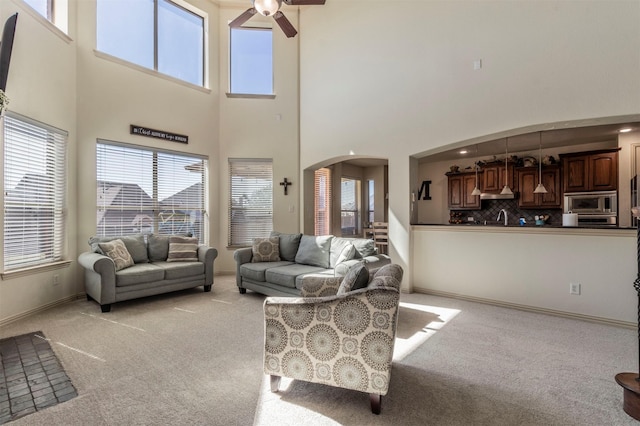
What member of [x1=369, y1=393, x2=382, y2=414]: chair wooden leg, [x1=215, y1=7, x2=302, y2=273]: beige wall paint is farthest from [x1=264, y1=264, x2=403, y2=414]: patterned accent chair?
[x1=215, y1=7, x2=302, y2=273]: beige wall paint

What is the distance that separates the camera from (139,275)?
163 inches

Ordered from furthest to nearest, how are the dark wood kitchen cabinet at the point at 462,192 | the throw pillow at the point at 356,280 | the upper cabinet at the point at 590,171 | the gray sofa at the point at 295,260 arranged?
the dark wood kitchen cabinet at the point at 462,192 → the upper cabinet at the point at 590,171 → the gray sofa at the point at 295,260 → the throw pillow at the point at 356,280

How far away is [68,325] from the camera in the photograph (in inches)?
136

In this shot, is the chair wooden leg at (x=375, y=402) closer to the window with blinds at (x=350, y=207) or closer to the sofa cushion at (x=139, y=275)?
the sofa cushion at (x=139, y=275)

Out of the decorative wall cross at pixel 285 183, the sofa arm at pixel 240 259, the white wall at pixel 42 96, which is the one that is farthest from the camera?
the decorative wall cross at pixel 285 183

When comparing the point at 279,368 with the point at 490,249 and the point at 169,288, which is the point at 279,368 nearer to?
the point at 169,288

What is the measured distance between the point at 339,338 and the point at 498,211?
6895mm

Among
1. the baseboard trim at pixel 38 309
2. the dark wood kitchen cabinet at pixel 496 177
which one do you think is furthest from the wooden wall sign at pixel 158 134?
the dark wood kitchen cabinet at pixel 496 177

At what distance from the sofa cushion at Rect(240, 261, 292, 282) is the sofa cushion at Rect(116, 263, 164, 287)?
3.73ft

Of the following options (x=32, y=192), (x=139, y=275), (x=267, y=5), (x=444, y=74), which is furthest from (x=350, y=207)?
(x=32, y=192)

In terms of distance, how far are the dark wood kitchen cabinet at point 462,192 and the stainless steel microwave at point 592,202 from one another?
1733mm

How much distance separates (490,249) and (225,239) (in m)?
4.74

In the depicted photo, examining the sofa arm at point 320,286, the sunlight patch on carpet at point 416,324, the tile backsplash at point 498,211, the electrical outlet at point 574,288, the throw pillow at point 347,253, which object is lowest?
the sunlight patch on carpet at point 416,324

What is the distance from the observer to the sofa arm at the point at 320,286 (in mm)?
2611
